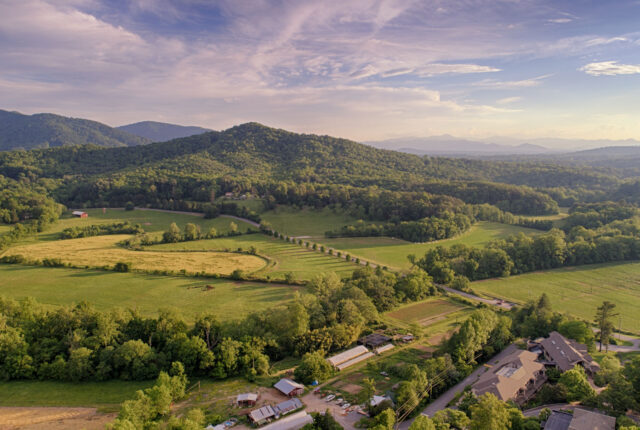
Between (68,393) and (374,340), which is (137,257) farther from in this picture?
(374,340)

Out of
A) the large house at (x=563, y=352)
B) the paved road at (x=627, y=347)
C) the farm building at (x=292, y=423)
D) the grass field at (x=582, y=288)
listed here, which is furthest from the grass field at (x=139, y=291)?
→ the paved road at (x=627, y=347)

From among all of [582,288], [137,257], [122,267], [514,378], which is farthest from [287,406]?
[582,288]

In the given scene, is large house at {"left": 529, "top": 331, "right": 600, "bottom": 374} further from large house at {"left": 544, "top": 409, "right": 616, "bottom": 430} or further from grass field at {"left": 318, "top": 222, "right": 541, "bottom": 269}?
grass field at {"left": 318, "top": 222, "right": 541, "bottom": 269}

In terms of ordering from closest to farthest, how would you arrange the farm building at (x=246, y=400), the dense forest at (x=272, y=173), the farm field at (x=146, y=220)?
the farm building at (x=246, y=400)
the farm field at (x=146, y=220)
the dense forest at (x=272, y=173)

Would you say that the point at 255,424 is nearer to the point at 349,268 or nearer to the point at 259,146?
the point at 349,268

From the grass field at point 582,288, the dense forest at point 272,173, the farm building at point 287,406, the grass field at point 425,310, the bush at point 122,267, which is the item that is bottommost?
the grass field at point 582,288

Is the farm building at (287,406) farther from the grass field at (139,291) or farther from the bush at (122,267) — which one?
the bush at (122,267)

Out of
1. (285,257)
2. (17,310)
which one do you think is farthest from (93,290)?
(285,257)
